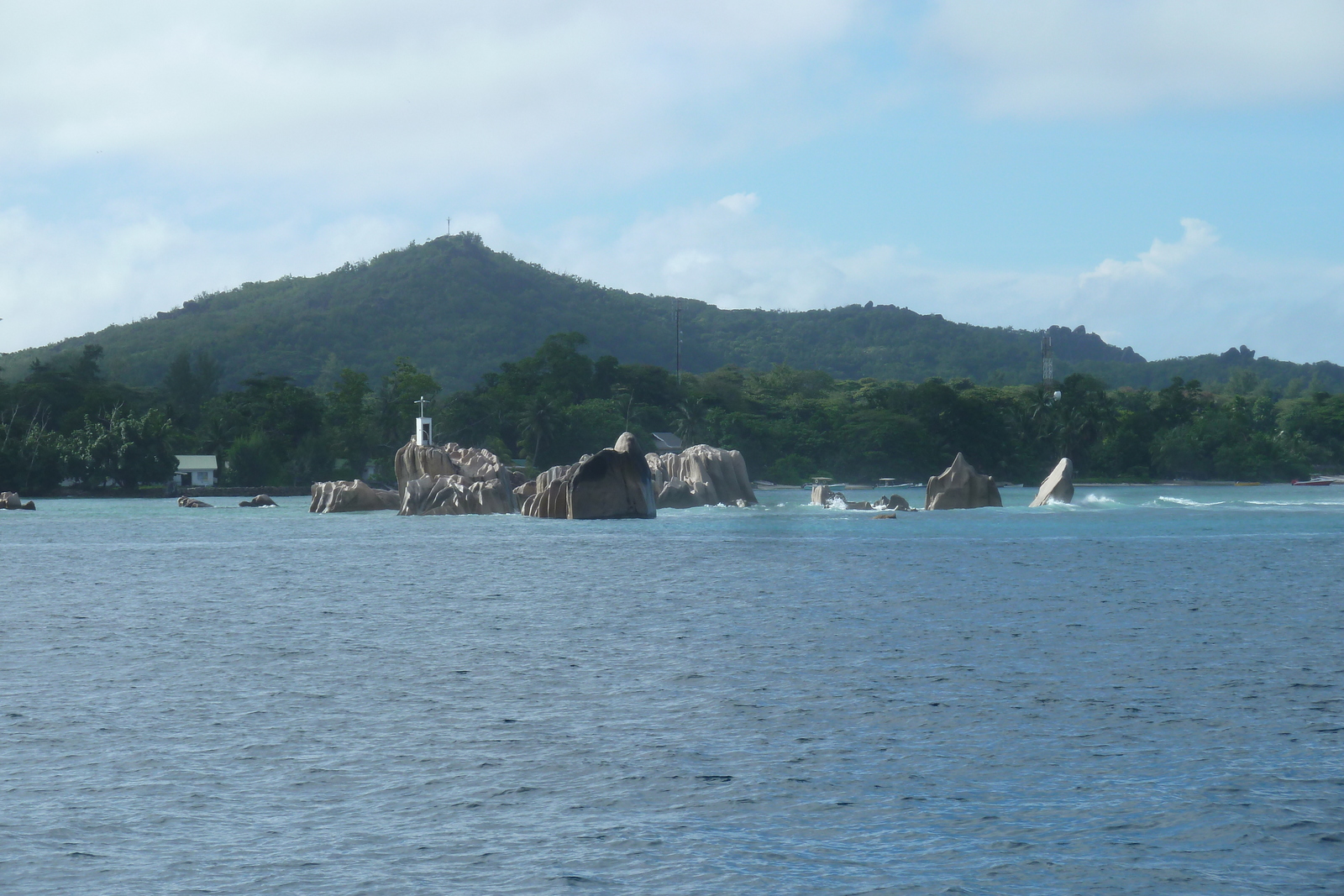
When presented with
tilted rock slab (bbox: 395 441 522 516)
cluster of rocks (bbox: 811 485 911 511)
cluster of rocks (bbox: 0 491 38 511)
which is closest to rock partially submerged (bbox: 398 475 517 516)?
tilted rock slab (bbox: 395 441 522 516)

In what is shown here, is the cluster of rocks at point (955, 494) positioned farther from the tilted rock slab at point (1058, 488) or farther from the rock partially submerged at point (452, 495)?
the rock partially submerged at point (452, 495)

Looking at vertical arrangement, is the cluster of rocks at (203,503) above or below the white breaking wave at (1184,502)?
above

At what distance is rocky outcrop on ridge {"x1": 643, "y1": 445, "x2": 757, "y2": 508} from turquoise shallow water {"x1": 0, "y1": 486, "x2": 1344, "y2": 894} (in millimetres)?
55977

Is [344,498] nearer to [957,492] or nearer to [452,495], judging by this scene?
[452,495]

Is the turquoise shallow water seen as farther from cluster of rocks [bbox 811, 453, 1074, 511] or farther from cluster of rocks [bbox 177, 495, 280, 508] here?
cluster of rocks [bbox 177, 495, 280, 508]

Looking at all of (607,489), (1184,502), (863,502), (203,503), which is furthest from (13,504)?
(1184,502)

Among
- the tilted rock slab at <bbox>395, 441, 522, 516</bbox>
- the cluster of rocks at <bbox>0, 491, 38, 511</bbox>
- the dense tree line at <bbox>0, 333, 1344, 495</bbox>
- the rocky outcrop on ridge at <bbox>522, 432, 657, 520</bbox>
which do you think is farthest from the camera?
the dense tree line at <bbox>0, 333, 1344, 495</bbox>

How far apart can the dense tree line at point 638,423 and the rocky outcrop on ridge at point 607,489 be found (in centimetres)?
4873

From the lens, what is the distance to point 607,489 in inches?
3214

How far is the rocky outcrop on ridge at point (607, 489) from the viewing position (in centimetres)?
8012

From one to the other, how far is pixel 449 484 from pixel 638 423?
184 feet

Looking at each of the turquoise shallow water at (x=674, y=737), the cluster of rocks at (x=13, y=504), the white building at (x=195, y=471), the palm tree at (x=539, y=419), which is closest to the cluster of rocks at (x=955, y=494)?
the palm tree at (x=539, y=419)

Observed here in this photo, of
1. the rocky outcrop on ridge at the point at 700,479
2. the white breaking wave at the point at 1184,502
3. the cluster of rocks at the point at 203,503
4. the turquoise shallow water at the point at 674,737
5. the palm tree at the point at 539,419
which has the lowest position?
the turquoise shallow water at the point at 674,737

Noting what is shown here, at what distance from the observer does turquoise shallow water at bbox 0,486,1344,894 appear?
1163 centimetres
